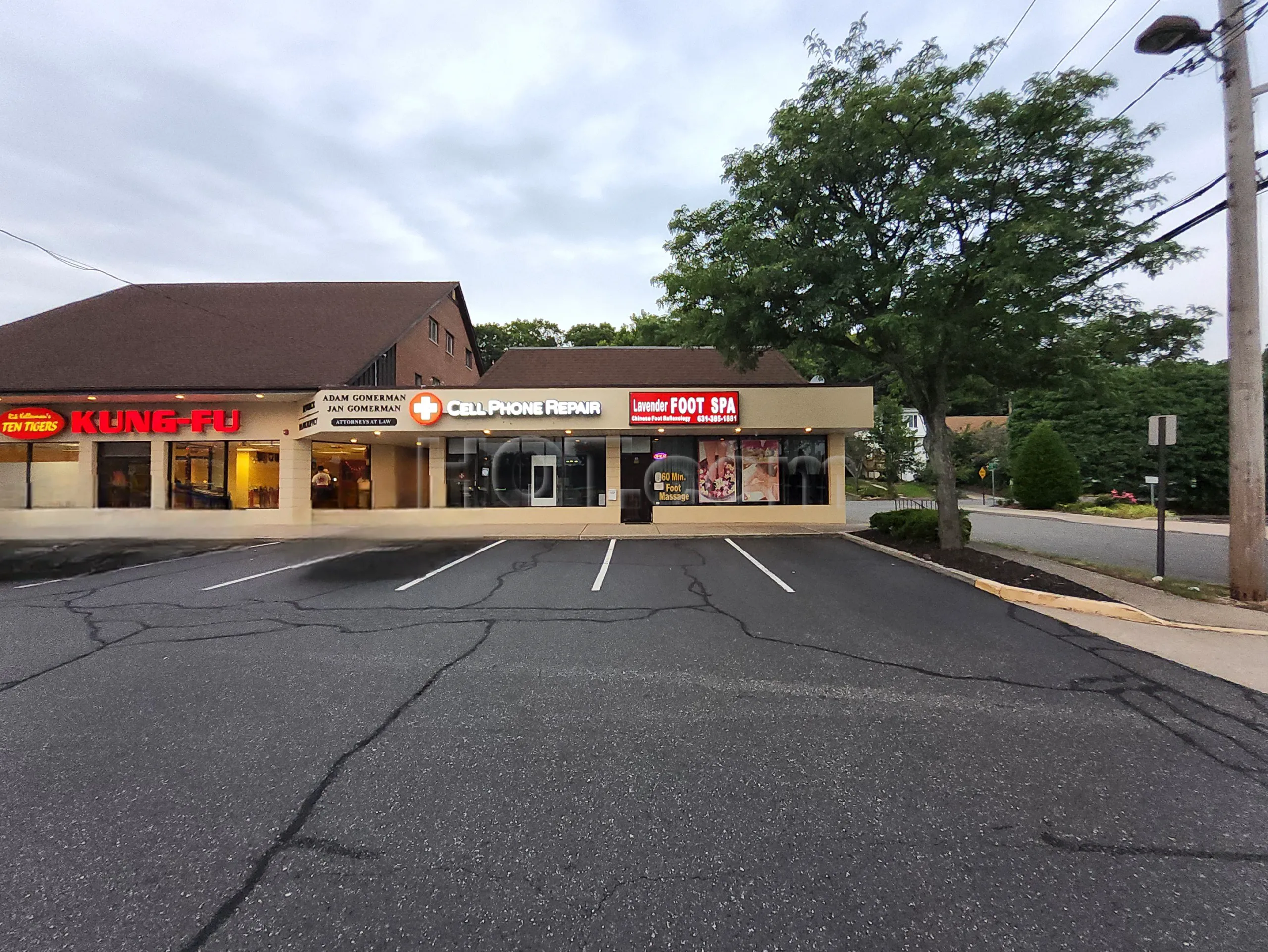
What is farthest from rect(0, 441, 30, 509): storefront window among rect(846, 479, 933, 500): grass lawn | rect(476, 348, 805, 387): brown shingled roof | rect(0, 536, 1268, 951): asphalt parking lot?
rect(846, 479, 933, 500): grass lawn

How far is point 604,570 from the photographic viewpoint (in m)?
10.3

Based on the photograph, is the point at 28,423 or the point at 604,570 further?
the point at 28,423

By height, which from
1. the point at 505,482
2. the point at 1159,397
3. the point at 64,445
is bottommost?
the point at 505,482

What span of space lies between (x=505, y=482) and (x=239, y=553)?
24.6 ft

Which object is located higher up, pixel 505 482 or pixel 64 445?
A: pixel 64 445

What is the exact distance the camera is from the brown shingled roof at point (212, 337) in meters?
17.7

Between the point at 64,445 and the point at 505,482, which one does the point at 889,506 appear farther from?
the point at 64,445

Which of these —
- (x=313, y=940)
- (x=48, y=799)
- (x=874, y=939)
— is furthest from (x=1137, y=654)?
Answer: (x=48, y=799)

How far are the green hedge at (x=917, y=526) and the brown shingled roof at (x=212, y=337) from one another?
16.2 m

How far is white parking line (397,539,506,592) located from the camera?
890 cm

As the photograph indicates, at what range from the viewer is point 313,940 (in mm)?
2125

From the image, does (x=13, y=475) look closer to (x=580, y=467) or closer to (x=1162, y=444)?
(x=580, y=467)

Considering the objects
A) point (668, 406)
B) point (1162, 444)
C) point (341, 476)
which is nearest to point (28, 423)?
point (341, 476)

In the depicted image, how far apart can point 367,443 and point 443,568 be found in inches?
426
